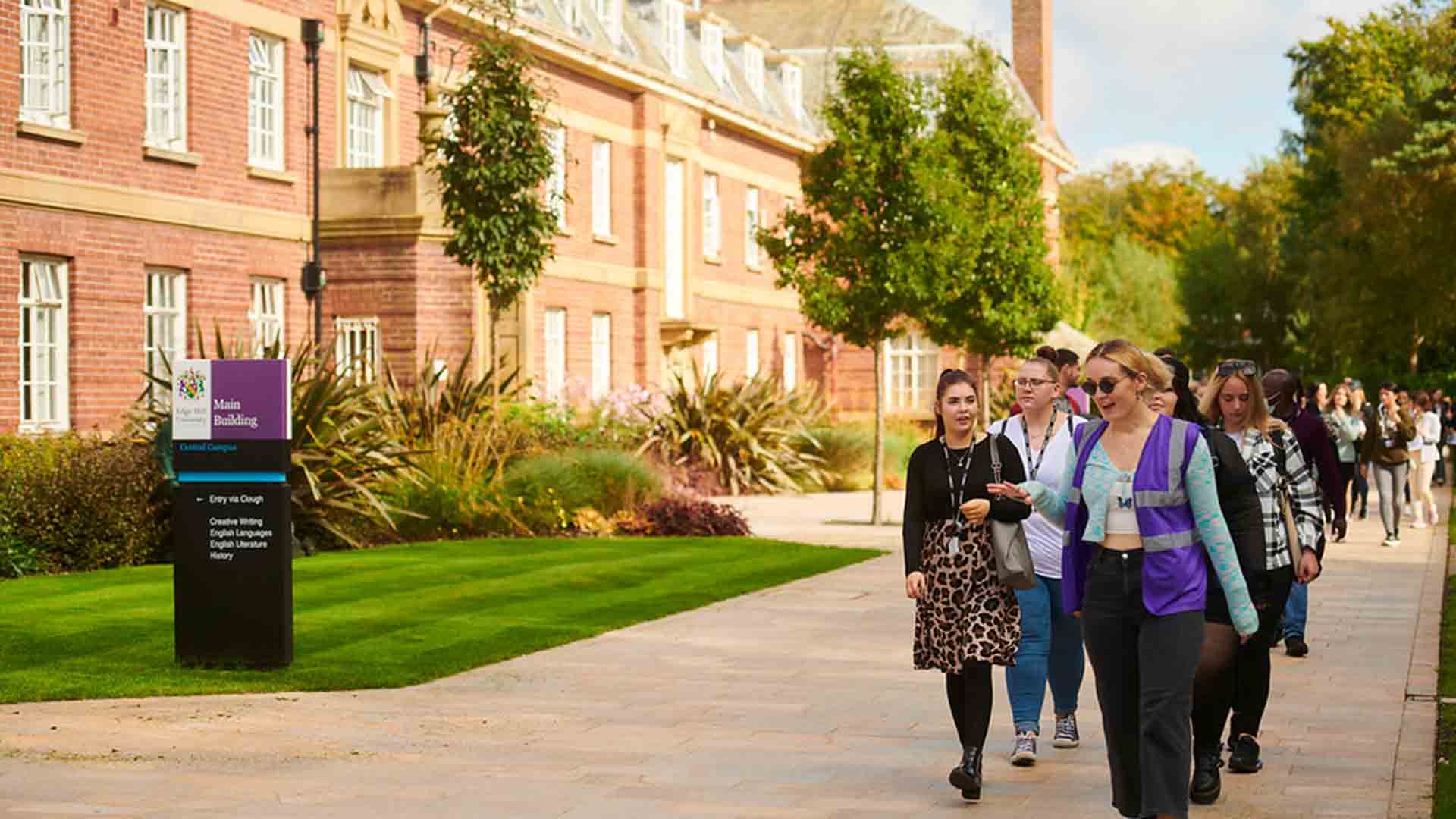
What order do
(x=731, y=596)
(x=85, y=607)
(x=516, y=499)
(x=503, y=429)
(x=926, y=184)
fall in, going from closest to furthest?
1. (x=85, y=607)
2. (x=731, y=596)
3. (x=516, y=499)
4. (x=503, y=429)
5. (x=926, y=184)

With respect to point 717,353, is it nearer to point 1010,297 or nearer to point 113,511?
point 1010,297

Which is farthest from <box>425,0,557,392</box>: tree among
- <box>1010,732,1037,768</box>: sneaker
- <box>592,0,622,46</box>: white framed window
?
<box>1010,732,1037,768</box>: sneaker

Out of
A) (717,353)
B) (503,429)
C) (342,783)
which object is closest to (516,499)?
(503,429)

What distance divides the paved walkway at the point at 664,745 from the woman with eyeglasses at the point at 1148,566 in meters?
1.08

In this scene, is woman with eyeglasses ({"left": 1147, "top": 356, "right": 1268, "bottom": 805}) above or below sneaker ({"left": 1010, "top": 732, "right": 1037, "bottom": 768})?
above

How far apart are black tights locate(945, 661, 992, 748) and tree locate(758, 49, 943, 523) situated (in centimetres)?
1742

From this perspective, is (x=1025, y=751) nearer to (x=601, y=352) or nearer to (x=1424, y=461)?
(x=1424, y=461)

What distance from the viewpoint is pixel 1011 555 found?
8352 mm

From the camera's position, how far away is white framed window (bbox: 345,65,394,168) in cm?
2986

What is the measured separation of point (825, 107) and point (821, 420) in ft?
36.5

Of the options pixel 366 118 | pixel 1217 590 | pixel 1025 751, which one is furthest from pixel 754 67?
pixel 1217 590

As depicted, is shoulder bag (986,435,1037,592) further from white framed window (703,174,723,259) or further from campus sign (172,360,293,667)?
white framed window (703,174,723,259)

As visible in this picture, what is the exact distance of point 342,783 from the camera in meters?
8.43

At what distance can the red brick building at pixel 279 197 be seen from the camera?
78.0ft
